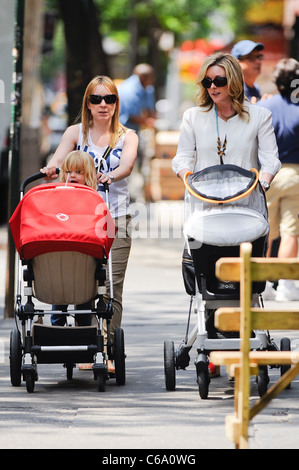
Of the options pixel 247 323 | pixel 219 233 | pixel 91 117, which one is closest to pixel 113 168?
pixel 91 117

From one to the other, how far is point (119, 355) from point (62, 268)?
70 cm

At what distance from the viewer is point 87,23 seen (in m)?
18.3

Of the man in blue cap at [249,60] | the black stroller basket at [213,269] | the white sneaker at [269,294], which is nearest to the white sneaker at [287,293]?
the white sneaker at [269,294]

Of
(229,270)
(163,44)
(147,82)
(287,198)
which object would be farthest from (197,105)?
(163,44)

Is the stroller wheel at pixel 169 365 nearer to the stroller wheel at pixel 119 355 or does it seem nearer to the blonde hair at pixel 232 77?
the stroller wheel at pixel 119 355

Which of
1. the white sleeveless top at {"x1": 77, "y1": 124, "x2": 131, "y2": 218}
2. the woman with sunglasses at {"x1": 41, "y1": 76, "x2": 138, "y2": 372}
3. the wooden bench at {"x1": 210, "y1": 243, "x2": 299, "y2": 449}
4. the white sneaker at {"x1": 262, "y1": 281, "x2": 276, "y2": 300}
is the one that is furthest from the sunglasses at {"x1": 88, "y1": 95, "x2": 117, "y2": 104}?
the white sneaker at {"x1": 262, "y1": 281, "x2": 276, "y2": 300}

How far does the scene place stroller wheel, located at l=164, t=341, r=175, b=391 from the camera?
7.16 m

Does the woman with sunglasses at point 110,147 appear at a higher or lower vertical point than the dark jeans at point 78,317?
higher

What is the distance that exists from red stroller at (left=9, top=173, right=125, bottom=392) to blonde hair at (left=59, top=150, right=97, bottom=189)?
0.24m

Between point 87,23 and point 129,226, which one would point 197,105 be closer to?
point 129,226

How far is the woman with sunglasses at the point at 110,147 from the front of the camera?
7.69 meters

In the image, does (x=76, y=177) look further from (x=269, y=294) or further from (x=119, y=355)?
(x=269, y=294)

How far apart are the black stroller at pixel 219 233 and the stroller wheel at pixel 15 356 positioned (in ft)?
3.80

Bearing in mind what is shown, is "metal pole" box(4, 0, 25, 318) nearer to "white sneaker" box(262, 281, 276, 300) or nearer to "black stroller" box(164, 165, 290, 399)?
"white sneaker" box(262, 281, 276, 300)
